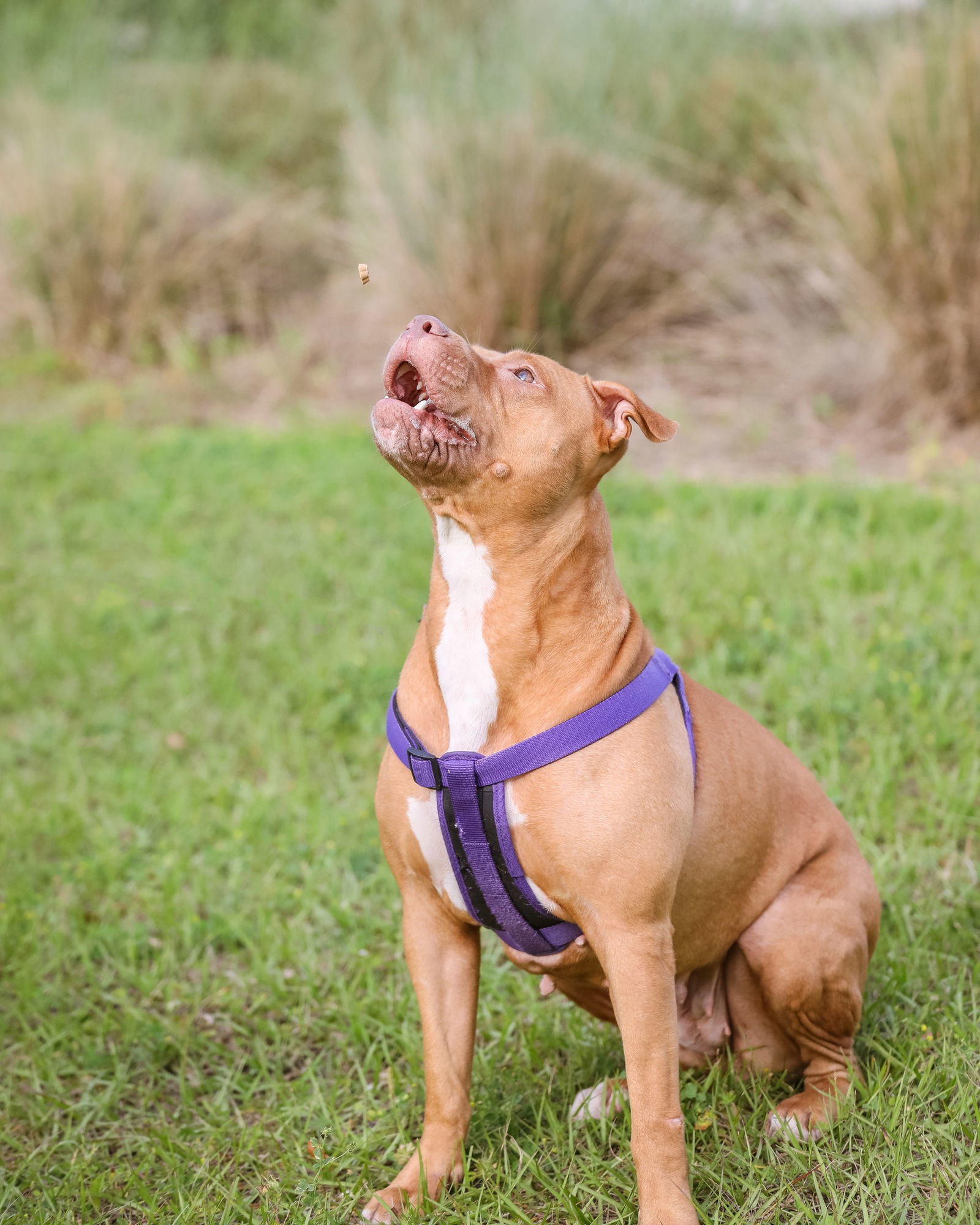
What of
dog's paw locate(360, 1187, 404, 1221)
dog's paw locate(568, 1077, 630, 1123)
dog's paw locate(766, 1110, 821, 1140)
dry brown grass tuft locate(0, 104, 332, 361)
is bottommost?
dry brown grass tuft locate(0, 104, 332, 361)

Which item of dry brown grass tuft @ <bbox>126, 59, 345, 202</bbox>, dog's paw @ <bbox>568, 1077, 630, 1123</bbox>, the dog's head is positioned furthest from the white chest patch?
dry brown grass tuft @ <bbox>126, 59, 345, 202</bbox>

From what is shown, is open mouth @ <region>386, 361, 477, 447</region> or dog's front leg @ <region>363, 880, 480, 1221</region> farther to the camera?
dog's front leg @ <region>363, 880, 480, 1221</region>

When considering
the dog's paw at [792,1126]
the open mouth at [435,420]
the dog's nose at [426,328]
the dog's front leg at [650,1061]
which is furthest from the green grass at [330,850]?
the dog's nose at [426,328]

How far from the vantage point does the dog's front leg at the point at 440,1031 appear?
2619mm

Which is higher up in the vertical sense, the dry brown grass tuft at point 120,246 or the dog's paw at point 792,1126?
the dog's paw at point 792,1126

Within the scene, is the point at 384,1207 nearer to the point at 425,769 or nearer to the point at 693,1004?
the point at 693,1004

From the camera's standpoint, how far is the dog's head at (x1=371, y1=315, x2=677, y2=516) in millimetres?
2387

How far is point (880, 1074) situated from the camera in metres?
2.73

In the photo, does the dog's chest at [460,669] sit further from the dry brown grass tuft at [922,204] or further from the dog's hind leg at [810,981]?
the dry brown grass tuft at [922,204]

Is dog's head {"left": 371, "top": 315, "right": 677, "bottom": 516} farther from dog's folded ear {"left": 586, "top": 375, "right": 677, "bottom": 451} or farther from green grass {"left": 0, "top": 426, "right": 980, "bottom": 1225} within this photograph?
green grass {"left": 0, "top": 426, "right": 980, "bottom": 1225}

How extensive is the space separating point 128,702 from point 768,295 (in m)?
→ 5.86

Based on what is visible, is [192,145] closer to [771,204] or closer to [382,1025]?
[771,204]

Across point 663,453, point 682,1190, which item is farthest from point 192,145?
point 682,1190

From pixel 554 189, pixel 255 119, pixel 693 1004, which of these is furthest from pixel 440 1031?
pixel 255 119
